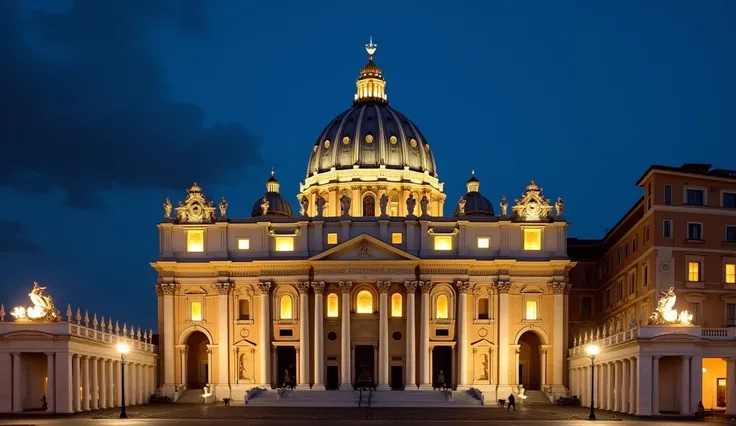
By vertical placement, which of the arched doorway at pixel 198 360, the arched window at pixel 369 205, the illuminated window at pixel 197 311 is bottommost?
the arched doorway at pixel 198 360

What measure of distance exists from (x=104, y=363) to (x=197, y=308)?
889 inches

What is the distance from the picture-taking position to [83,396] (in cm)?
8250

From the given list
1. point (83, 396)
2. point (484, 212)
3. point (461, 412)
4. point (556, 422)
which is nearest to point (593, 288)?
point (484, 212)

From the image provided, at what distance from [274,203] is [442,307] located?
105 ft

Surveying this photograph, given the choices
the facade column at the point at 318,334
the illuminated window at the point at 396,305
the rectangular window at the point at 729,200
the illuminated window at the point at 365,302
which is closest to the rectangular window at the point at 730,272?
the rectangular window at the point at 729,200

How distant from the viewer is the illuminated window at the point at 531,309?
360 ft

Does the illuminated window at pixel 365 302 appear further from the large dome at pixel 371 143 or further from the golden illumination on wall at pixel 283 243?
the large dome at pixel 371 143

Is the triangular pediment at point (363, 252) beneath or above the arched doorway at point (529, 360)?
above

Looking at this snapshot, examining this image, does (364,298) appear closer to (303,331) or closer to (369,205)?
(303,331)

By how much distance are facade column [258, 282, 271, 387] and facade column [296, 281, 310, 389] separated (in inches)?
123

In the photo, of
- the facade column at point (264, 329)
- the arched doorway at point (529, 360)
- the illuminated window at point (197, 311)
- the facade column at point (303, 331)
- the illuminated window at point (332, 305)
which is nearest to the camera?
the facade column at point (303, 331)

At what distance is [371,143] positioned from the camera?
138375 mm

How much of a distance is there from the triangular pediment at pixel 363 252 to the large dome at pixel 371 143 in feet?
98.1

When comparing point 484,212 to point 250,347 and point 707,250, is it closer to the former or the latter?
point 250,347
